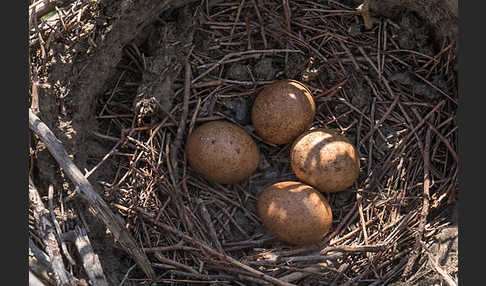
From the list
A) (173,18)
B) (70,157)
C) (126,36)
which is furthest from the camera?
(173,18)

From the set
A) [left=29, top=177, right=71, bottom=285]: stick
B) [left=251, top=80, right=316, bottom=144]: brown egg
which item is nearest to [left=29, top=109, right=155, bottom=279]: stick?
[left=29, top=177, right=71, bottom=285]: stick

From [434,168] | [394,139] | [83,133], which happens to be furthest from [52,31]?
[434,168]

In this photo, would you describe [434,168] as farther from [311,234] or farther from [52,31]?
[52,31]

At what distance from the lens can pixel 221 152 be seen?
11.0 feet

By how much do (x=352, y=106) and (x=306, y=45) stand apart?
584mm

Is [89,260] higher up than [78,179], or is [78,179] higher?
[78,179]

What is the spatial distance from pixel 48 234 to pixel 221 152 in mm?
1206

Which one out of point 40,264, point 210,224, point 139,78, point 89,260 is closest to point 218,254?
point 210,224

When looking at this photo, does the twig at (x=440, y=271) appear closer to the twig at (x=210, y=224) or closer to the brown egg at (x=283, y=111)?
the brown egg at (x=283, y=111)

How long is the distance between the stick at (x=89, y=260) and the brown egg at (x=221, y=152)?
36.2 inches

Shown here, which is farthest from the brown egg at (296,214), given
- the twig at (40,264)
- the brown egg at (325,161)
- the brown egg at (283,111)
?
the twig at (40,264)

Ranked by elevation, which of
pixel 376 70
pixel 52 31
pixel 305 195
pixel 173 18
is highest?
pixel 52 31

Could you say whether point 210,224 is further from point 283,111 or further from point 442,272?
point 442,272

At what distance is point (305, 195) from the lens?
3.29m
